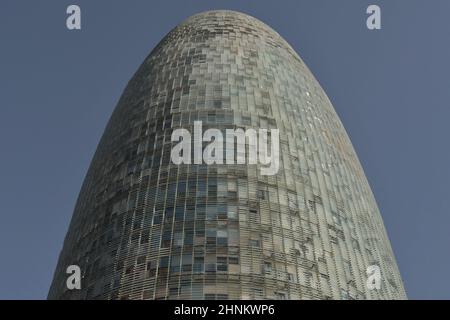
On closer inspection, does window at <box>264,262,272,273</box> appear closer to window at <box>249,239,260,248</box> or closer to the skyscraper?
the skyscraper

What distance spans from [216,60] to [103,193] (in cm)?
2506

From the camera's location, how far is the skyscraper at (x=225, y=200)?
76125 mm

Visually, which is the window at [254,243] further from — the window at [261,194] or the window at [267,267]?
the window at [261,194]

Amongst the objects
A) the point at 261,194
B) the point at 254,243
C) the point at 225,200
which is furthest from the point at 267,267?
the point at 261,194

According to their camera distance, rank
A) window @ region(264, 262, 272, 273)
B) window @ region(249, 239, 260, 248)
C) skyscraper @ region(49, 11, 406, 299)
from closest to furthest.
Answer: window @ region(264, 262, 272, 273) → skyscraper @ region(49, 11, 406, 299) → window @ region(249, 239, 260, 248)

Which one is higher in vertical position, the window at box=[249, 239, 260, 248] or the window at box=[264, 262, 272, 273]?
the window at box=[249, 239, 260, 248]

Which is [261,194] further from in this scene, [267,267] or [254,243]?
[267,267]

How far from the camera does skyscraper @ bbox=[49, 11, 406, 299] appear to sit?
76125 millimetres

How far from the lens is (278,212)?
82.3 metres

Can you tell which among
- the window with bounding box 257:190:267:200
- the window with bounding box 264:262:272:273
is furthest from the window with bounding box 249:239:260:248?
the window with bounding box 257:190:267:200

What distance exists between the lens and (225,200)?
81938 millimetres

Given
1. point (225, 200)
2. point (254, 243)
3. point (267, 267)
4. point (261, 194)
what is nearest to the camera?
point (267, 267)

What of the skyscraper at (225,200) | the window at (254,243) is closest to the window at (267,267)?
the skyscraper at (225,200)

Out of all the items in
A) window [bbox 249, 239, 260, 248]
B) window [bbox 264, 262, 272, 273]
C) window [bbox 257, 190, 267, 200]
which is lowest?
window [bbox 264, 262, 272, 273]
